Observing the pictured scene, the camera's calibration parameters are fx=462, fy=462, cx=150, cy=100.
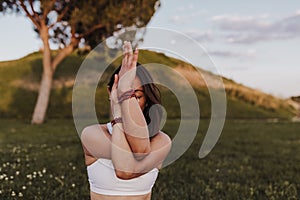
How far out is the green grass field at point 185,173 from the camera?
857cm

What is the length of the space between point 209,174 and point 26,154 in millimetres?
5878

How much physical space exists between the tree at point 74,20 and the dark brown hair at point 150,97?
79.0ft

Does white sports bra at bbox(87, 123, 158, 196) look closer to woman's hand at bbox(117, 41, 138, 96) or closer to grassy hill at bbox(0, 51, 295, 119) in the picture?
woman's hand at bbox(117, 41, 138, 96)

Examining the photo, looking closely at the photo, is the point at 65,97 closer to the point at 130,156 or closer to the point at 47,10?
the point at 47,10

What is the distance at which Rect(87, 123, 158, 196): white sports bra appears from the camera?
3867mm

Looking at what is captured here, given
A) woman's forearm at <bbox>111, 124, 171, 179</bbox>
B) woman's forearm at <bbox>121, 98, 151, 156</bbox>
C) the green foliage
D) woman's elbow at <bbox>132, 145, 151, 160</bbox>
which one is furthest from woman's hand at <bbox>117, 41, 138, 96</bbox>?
the green foliage

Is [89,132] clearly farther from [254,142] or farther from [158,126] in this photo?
[254,142]

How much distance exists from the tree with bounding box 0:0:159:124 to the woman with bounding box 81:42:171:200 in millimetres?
24126

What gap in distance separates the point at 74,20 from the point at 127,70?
24.8 meters

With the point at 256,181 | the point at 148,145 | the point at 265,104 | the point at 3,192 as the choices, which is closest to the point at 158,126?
the point at 148,145

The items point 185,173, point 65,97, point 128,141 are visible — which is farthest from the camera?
point 65,97

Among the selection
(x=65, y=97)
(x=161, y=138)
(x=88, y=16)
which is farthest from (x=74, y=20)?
(x=161, y=138)

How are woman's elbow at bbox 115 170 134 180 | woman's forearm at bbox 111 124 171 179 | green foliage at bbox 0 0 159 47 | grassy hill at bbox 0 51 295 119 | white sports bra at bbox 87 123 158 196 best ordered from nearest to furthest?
woman's forearm at bbox 111 124 171 179
woman's elbow at bbox 115 170 134 180
white sports bra at bbox 87 123 158 196
green foliage at bbox 0 0 159 47
grassy hill at bbox 0 51 295 119

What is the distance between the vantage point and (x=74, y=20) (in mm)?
27344
